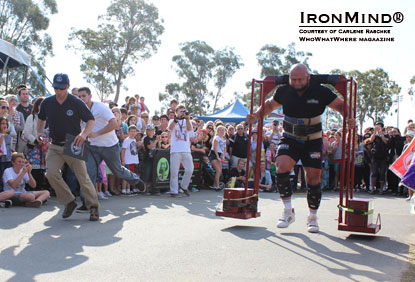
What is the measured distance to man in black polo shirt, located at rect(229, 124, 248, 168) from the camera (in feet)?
43.9

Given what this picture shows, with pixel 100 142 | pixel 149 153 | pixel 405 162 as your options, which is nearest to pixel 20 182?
pixel 100 142

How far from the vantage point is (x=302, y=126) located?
5.69 metres

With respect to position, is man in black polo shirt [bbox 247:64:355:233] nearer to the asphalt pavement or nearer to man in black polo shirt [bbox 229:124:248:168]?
the asphalt pavement

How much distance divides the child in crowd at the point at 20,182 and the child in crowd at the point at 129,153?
9.06 feet

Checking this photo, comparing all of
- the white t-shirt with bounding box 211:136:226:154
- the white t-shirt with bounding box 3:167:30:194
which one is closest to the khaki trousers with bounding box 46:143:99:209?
the white t-shirt with bounding box 3:167:30:194

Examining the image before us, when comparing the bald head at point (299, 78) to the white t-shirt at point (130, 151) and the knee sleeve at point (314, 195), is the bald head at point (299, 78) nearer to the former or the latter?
the knee sleeve at point (314, 195)

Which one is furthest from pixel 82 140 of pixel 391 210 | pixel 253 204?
pixel 391 210

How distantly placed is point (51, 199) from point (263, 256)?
5.89 meters

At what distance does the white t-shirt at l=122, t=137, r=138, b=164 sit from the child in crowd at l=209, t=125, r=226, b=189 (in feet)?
9.19

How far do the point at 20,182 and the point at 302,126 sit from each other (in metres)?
5.22

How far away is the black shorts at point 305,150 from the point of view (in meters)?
5.75

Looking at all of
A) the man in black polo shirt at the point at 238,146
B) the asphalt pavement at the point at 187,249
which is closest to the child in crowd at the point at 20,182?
the asphalt pavement at the point at 187,249

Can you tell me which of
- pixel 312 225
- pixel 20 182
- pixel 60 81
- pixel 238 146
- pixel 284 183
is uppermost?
pixel 60 81

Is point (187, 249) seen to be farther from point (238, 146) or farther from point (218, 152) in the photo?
point (238, 146)
